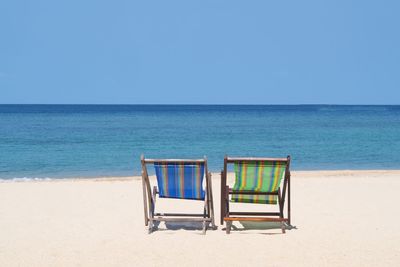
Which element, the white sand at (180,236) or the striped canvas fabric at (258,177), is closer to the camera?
the white sand at (180,236)

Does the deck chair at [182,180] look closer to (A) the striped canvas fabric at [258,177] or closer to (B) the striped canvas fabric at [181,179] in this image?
(B) the striped canvas fabric at [181,179]

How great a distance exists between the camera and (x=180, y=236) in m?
6.75

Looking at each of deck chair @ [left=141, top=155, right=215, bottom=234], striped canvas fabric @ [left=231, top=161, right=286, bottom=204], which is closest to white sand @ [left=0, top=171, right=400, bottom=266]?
deck chair @ [left=141, top=155, right=215, bottom=234]

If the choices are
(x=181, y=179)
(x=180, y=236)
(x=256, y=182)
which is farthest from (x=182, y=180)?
(x=256, y=182)

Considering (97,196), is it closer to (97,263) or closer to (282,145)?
(97,263)

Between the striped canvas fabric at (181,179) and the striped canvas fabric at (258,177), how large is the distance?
1.43 feet

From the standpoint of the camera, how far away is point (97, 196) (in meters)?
9.85

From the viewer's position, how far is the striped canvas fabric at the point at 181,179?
6.83 metres

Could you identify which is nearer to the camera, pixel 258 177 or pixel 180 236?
pixel 180 236

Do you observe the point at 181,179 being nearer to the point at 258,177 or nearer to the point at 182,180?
the point at 182,180

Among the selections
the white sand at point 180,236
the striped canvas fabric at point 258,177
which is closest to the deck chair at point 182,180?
the white sand at point 180,236

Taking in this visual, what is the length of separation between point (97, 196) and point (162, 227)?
2.79 metres

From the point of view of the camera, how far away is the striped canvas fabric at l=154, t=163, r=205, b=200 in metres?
6.83

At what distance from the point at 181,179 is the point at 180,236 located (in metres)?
0.65
